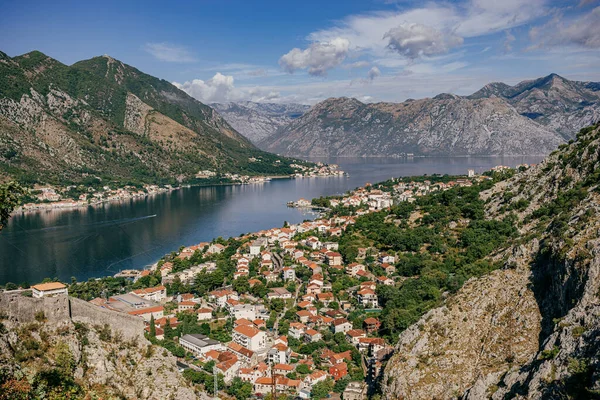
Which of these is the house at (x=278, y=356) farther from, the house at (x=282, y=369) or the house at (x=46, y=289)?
the house at (x=46, y=289)

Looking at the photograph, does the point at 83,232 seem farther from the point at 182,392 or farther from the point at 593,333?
the point at 593,333

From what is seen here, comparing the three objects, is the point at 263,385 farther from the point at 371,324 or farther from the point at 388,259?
the point at 388,259

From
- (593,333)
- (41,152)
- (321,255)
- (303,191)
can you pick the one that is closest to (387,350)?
(593,333)

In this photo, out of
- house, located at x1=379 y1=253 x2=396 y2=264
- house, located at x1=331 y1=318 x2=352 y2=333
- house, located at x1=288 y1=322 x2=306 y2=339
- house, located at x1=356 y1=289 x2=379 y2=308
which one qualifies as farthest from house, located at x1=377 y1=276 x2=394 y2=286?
house, located at x1=288 y1=322 x2=306 y2=339

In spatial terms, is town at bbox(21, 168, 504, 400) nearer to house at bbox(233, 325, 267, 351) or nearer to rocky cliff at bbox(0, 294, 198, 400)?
house at bbox(233, 325, 267, 351)

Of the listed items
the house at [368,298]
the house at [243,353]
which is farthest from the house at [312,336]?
the house at [368,298]
